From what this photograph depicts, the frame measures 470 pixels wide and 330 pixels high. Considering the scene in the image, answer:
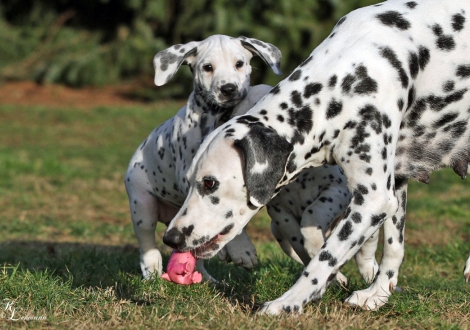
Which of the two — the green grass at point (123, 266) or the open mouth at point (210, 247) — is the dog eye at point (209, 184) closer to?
the open mouth at point (210, 247)

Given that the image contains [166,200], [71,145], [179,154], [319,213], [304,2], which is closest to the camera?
[319,213]

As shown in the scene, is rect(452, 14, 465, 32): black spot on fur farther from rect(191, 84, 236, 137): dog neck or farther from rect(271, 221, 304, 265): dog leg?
Answer: rect(271, 221, 304, 265): dog leg

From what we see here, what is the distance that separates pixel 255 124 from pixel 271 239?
4.68m

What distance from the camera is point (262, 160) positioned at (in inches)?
185

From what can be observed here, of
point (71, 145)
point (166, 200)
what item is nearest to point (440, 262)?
point (166, 200)

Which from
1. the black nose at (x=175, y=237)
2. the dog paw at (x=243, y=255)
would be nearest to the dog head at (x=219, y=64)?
the dog paw at (x=243, y=255)

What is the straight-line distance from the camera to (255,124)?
4.87 m

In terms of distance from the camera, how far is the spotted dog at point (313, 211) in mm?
5805

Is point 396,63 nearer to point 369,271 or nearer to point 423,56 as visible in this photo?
point 423,56

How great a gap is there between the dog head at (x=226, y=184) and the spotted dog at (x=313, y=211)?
39.3 inches

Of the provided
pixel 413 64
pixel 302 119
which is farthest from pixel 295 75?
pixel 413 64

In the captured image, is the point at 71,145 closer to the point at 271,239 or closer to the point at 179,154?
the point at 271,239

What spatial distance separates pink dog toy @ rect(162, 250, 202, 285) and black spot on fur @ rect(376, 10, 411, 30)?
81.0 inches

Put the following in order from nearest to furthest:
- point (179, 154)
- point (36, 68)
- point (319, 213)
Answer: point (319, 213), point (179, 154), point (36, 68)
